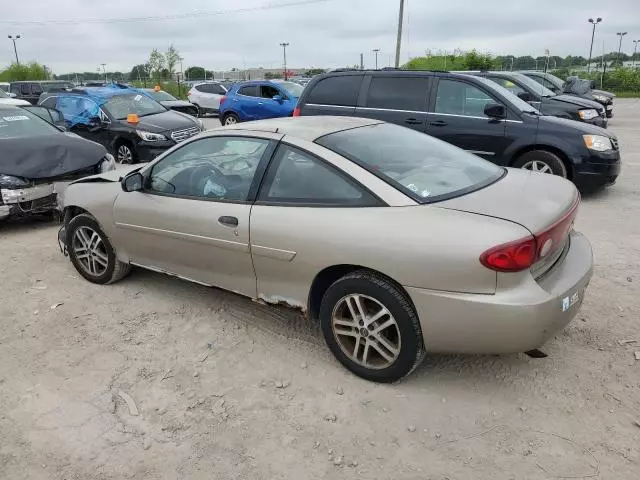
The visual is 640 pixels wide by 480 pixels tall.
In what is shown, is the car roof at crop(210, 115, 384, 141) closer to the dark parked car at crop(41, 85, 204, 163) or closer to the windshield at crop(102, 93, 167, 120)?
the dark parked car at crop(41, 85, 204, 163)

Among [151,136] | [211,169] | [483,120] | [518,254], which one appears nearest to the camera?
[518,254]

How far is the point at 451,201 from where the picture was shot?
2980 mm

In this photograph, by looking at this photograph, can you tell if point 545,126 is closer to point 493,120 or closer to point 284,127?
point 493,120

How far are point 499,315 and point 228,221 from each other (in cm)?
176

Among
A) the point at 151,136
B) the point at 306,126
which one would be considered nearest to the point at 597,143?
the point at 306,126

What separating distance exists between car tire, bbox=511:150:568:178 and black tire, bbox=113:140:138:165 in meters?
6.97

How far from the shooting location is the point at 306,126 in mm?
3674

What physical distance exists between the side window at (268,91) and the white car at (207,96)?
612cm

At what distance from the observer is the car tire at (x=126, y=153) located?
10.3m

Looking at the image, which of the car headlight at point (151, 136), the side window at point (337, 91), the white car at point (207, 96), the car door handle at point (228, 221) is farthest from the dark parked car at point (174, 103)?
the car door handle at point (228, 221)

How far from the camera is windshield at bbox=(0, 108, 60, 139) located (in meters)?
7.24

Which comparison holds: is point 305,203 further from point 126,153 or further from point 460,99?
point 126,153

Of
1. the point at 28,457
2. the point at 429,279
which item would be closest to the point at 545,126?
the point at 429,279

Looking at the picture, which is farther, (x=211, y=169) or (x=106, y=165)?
(x=106, y=165)
